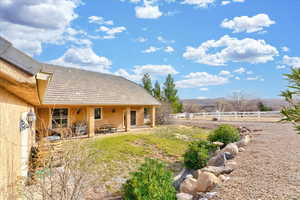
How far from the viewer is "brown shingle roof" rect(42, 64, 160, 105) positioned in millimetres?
15375

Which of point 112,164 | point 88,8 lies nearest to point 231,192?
point 112,164

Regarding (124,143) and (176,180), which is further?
(124,143)

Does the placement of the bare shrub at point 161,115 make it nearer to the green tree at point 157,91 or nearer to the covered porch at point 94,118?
the covered porch at point 94,118

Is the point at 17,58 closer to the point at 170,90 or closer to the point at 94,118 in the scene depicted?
the point at 94,118

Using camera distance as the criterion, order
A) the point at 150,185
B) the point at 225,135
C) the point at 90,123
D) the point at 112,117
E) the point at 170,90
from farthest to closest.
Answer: the point at 170,90, the point at 112,117, the point at 90,123, the point at 225,135, the point at 150,185

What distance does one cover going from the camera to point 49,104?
13766 mm

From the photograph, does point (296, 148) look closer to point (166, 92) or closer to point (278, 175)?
point (278, 175)

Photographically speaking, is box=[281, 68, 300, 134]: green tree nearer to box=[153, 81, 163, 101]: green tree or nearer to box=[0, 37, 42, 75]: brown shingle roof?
box=[0, 37, 42, 75]: brown shingle roof

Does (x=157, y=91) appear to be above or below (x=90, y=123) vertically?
above

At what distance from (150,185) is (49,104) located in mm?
11452

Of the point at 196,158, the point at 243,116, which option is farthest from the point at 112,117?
the point at 243,116

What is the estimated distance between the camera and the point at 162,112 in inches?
1043

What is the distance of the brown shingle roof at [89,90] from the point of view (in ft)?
50.4

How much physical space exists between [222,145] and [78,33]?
1105 centimetres
